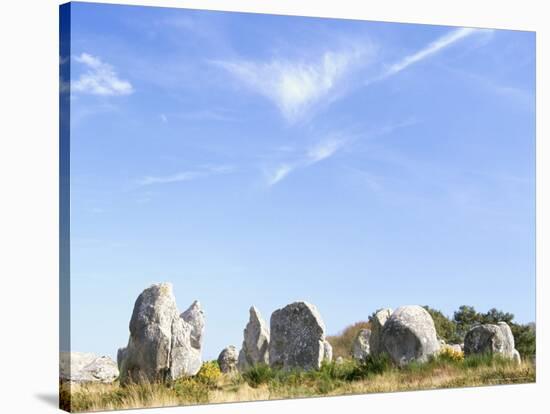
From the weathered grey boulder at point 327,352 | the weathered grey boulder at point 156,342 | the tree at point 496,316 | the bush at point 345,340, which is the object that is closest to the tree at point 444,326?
the tree at point 496,316

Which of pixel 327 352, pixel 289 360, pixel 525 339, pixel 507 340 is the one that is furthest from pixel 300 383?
pixel 525 339

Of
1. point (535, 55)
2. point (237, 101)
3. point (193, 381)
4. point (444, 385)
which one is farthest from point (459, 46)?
point (193, 381)

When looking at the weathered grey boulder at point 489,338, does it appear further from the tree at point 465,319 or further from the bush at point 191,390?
the bush at point 191,390

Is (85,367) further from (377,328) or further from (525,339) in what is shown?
(525,339)

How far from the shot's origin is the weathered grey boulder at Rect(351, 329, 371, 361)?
19734 mm

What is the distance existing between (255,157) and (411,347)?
12.8ft

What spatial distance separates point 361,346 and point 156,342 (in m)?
3.79

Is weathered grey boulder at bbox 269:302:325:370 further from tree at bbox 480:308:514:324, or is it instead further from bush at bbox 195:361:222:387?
tree at bbox 480:308:514:324

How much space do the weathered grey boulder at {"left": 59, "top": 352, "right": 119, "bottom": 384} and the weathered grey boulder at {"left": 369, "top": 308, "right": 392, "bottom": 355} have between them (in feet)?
14.2

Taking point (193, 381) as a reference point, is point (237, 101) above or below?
above

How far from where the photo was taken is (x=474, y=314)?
20734mm

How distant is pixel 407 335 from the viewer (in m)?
19.8

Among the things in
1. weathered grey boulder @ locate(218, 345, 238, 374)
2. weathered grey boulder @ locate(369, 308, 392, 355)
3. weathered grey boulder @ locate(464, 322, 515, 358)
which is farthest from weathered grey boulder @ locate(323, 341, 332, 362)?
weathered grey boulder @ locate(464, 322, 515, 358)

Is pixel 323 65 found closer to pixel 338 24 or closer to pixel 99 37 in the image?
pixel 338 24
